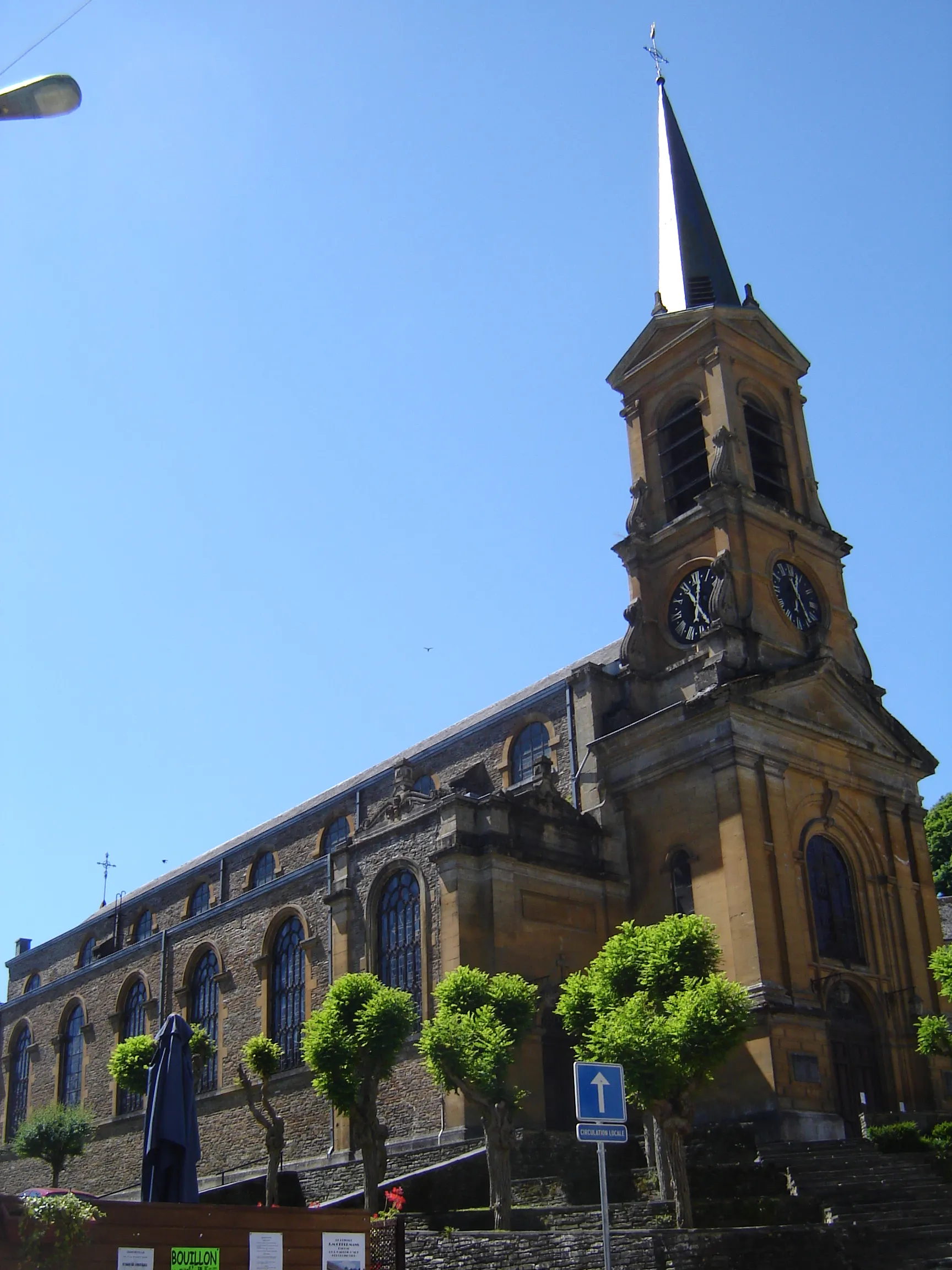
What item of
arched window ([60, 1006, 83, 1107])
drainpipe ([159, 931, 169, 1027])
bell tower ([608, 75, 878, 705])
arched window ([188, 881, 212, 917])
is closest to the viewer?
bell tower ([608, 75, 878, 705])

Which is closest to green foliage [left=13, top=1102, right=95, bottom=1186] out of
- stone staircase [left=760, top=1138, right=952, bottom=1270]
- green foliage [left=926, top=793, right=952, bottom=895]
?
stone staircase [left=760, top=1138, right=952, bottom=1270]

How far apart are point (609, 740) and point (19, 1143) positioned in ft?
80.1

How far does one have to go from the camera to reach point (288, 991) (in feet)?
133

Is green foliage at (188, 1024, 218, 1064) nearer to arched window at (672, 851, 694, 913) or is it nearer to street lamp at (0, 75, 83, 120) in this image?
arched window at (672, 851, 694, 913)

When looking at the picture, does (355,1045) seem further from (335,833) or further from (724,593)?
(335,833)

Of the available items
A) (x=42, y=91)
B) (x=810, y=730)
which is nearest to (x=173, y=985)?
(x=810, y=730)

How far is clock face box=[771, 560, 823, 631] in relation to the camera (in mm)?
39031

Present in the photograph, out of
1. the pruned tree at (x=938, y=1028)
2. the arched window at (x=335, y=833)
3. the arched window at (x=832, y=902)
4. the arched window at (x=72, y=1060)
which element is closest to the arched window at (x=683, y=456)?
the arched window at (x=832, y=902)

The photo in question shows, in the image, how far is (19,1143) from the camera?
145 feet

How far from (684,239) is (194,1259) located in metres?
38.7

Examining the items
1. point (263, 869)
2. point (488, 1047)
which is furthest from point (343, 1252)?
point (263, 869)

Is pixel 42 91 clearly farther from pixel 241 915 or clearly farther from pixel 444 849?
pixel 241 915

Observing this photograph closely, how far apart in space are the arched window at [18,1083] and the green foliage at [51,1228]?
150ft

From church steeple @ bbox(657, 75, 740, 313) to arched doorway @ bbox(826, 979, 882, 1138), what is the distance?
70.5ft
